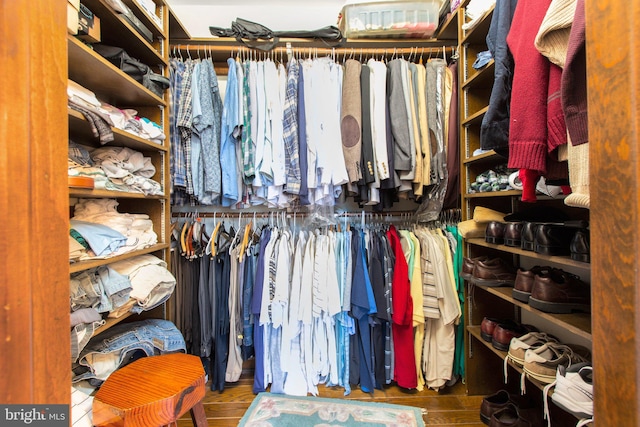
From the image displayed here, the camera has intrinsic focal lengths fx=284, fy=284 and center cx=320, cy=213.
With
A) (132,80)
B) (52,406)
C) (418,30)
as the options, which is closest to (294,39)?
(418,30)

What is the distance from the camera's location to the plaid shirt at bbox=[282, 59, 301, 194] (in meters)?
1.58

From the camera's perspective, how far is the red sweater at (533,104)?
712mm

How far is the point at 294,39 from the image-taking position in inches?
68.5

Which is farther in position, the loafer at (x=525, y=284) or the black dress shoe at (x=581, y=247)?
the loafer at (x=525, y=284)

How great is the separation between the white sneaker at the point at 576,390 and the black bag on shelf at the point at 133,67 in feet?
6.82

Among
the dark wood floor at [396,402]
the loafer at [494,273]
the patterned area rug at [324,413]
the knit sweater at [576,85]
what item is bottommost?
the dark wood floor at [396,402]

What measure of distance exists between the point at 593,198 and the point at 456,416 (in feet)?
4.88

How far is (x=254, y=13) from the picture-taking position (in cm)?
201

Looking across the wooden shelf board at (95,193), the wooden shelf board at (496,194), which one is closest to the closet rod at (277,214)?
the wooden shelf board at (496,194)

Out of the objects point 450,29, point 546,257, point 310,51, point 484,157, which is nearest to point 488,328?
point 546,257

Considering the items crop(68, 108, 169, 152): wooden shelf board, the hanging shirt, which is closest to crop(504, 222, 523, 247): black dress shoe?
the hanging shirt

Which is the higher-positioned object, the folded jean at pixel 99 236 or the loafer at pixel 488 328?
the folded jean at pixel 99 236

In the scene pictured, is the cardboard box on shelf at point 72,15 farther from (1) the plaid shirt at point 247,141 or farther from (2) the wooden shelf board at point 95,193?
(1) the plaid shirt at point 247,141

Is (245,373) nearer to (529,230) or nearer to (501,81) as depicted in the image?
(529,230)
